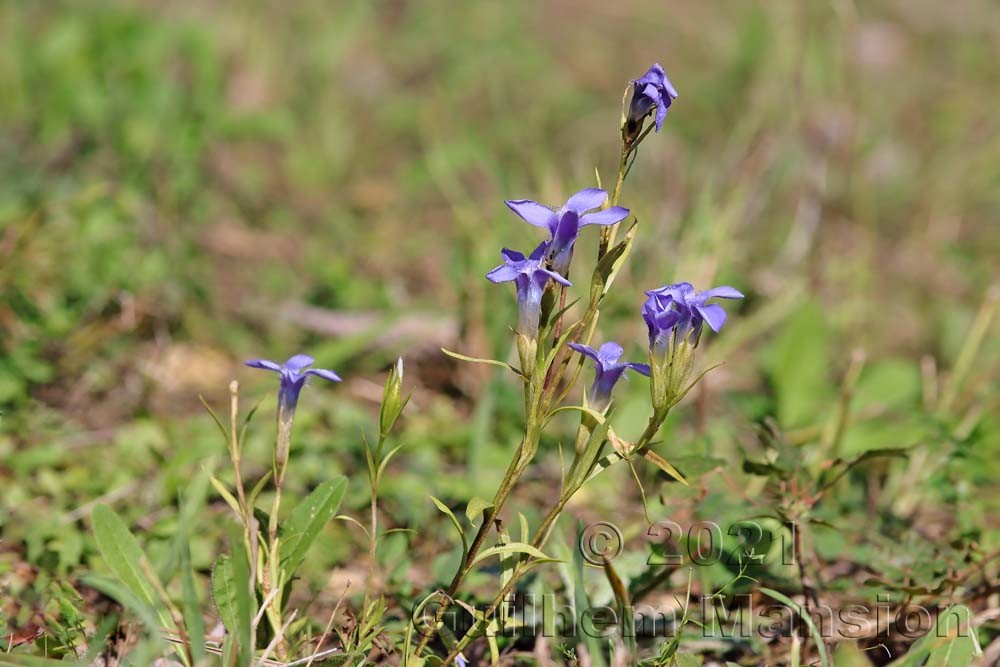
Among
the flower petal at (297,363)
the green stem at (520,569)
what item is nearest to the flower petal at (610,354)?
the green stem at (520,569)

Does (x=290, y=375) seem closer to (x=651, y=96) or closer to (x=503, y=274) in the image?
(x=503, y=274)

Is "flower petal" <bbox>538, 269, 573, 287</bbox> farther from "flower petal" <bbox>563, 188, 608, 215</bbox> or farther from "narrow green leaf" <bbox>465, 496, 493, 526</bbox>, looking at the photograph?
"narrow green leaf" <bbox>465, 496, 493, 526</bbox>

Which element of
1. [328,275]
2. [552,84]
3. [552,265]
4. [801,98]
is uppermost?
[552,84]

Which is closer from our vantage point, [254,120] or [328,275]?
[328,275]

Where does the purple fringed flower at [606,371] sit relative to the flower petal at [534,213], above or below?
below

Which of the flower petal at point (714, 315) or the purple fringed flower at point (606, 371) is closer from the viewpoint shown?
the flower petal at point (714, 315)

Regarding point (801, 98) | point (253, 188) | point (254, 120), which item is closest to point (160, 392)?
point (253, 188)

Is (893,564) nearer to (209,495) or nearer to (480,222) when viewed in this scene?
(209,495)

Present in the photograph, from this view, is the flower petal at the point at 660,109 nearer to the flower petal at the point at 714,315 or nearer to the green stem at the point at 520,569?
the flower petal at the point at 714,315
